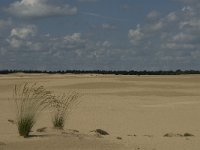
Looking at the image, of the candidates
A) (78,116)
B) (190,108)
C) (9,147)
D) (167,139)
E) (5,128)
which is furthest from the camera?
(190,108)

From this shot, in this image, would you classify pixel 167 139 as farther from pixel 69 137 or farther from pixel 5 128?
pixel 5 128

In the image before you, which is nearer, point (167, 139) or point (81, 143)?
point (81, 143)

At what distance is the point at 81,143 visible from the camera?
12.8 metres

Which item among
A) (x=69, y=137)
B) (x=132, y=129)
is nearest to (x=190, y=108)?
(x=132, y=129)

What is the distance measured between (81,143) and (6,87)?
37863 mm

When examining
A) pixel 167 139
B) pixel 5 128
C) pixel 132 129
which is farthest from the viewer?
pixel 132 129

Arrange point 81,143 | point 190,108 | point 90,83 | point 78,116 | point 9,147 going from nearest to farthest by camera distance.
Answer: point 9,147
point 81,143
point 78,116
point 190,108
point 90,83

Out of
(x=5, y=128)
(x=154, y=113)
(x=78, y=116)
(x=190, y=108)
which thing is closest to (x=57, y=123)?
(x=5, y=128)

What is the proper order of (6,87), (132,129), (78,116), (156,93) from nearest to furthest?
1. (132,129)
2. (78,116)
3. (156,93)
4. (6,87)

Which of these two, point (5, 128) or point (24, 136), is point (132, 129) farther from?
point (24, 136)

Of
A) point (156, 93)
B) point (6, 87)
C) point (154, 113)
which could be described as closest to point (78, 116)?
point (154, 113)

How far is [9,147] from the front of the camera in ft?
39.2

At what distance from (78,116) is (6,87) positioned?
91.3 ft

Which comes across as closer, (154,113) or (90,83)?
(154,113)
